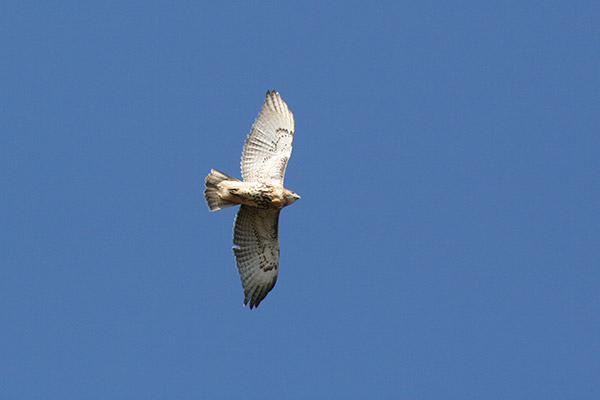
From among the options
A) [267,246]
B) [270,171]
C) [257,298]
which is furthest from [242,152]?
[257,298]

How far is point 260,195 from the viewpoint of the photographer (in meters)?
12.8

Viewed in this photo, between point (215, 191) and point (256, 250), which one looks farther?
point (256, 250)

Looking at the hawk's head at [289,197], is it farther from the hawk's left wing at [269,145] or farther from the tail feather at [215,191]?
the tail feather at [215,191]

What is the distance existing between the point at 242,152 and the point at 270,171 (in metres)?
0.56

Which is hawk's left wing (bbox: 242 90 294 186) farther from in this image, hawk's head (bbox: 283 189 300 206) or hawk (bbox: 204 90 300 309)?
hawk's head (bbox: 283 189 300 206)

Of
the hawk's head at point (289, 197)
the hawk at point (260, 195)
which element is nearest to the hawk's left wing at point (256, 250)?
the hawk at point (260, 195)

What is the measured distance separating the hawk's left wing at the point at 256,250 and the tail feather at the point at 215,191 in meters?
0.36

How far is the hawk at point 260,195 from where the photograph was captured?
1288 cm

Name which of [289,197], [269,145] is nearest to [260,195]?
[289,197]

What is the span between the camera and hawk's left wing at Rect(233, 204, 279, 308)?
43.4 feet

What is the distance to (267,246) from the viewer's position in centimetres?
1348

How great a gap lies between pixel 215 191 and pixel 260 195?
0.72m

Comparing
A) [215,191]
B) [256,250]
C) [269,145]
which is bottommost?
[256,250]

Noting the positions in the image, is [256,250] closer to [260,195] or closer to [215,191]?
[260,195]
